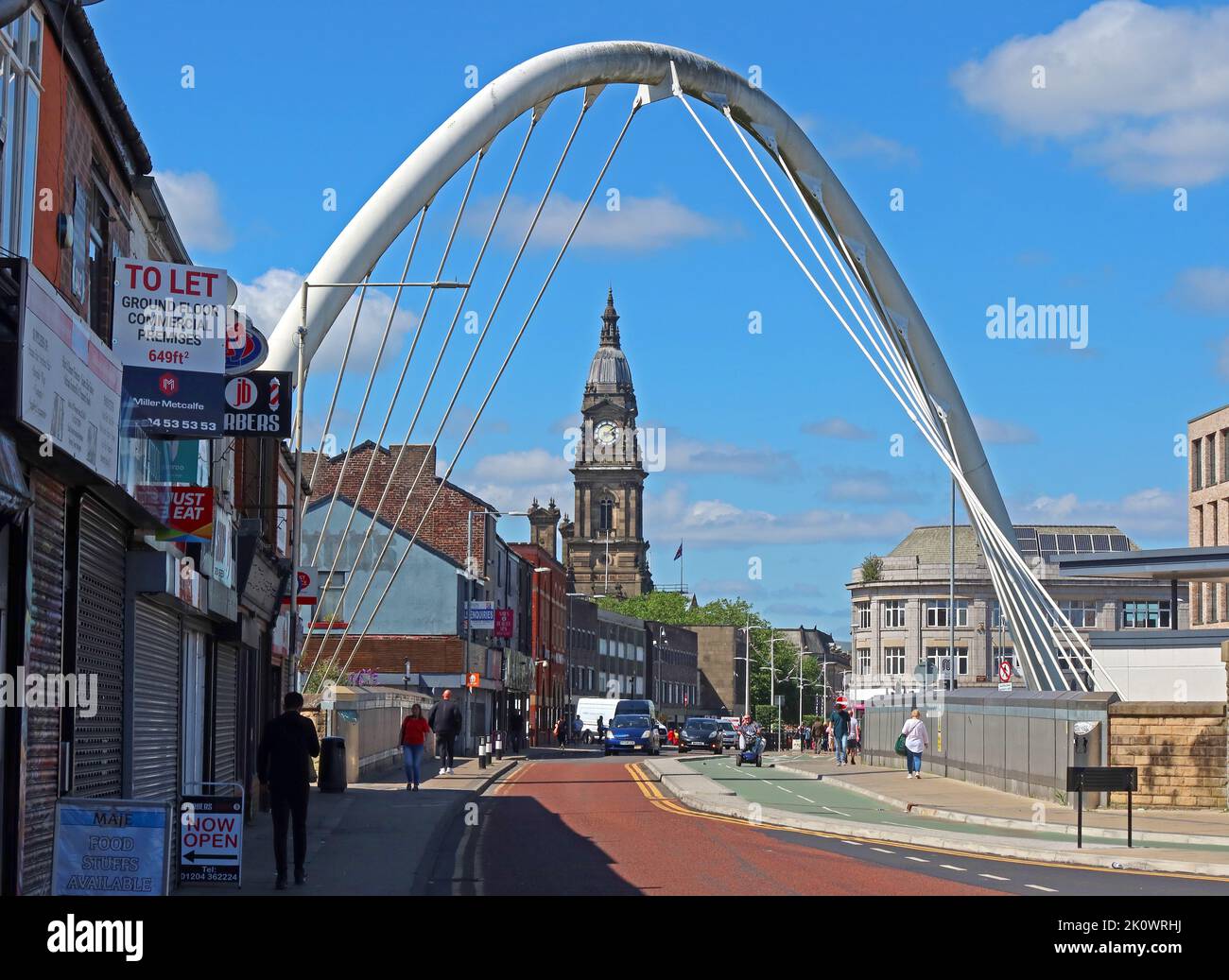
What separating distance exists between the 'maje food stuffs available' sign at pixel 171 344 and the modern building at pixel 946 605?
4566 inches

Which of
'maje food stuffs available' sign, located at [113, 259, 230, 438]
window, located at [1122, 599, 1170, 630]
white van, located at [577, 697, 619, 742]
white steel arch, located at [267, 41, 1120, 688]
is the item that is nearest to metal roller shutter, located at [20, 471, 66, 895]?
'maje food stuffs available' sign, located at [113, 259, 230, 438]

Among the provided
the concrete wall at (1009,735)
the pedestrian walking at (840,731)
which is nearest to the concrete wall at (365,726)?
the pedestrian walking at (840,731)

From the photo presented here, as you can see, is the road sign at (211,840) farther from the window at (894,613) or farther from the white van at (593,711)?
the window at (894,613)

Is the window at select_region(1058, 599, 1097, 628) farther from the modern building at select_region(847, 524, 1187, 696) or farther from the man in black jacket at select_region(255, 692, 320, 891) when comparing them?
the man in black jacket at select_region(255, 692, 320, 891)

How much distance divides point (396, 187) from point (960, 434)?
20703 mm

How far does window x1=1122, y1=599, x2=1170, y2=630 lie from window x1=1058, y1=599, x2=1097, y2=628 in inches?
94.8

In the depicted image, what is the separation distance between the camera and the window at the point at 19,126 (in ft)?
43.2

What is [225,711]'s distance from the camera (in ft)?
80.0

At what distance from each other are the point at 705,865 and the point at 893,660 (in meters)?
128

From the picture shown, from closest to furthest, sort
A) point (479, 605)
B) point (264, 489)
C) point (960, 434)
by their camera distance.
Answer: point (264, 489), point (960, 434), point (479, 605)

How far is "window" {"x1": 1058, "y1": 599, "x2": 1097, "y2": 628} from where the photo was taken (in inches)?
5094

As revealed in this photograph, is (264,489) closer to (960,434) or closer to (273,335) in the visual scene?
(273,335)
